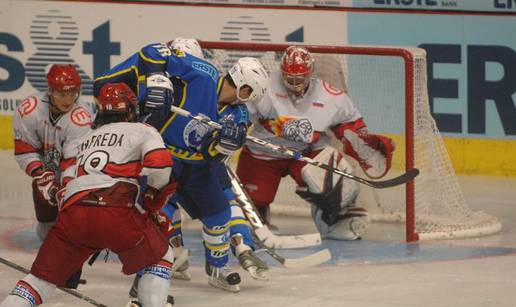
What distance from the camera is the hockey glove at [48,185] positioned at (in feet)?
20.4

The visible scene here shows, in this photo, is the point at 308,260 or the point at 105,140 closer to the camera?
the point at 105,140

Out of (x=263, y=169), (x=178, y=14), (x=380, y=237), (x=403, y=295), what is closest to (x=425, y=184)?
(x=380, y=237)

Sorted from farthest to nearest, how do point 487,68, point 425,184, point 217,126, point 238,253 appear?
point 487,68 → point 425,184 → point 238,253 → point 217,126

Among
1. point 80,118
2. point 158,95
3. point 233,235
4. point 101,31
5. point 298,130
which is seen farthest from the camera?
point 101,31

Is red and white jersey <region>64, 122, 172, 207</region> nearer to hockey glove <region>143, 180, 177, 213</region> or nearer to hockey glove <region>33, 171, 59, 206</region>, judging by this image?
hockey glove <region>143, 180, 177, 213</region>

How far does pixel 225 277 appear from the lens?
590cm

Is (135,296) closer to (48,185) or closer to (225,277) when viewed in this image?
(225,277)

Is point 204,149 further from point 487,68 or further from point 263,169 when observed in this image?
point 487,68

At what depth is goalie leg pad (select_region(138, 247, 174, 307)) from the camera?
4.99m

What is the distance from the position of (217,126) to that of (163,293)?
2.97 feet

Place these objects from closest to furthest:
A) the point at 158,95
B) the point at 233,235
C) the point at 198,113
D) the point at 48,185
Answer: the point at 158,95, the point at 198,113, the point at 233,235, the point at 48,185

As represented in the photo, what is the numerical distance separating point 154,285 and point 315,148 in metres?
2.11

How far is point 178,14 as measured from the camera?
828cm

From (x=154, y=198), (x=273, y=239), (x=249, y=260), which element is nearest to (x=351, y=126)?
(x=273, y=239)
